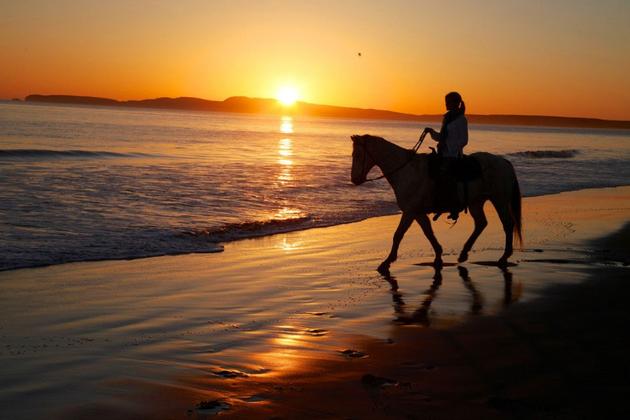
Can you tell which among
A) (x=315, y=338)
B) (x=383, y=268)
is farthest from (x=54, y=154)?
(x=315, y=338)

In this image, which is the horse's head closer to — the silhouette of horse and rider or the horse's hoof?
the silhouette of horse and rider

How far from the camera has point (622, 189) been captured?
24.9m

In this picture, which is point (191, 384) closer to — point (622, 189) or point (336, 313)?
point (336, 313)

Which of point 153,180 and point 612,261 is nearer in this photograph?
point 612,261

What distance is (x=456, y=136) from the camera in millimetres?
10094

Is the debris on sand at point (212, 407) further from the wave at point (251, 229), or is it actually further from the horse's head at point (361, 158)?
the wave at point (251, 229)

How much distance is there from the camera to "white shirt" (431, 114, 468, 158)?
9992 millimetres

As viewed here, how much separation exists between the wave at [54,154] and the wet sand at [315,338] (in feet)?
73.5

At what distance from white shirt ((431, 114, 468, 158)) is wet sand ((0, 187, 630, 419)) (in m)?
1.74

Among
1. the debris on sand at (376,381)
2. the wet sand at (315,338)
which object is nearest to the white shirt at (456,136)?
the wet sand at (315,338)

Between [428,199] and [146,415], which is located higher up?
[428,199]

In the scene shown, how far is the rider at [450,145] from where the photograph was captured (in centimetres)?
1000

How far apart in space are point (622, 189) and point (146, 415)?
24.0 metres

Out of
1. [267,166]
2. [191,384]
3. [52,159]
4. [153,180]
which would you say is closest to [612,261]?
[191,384]
